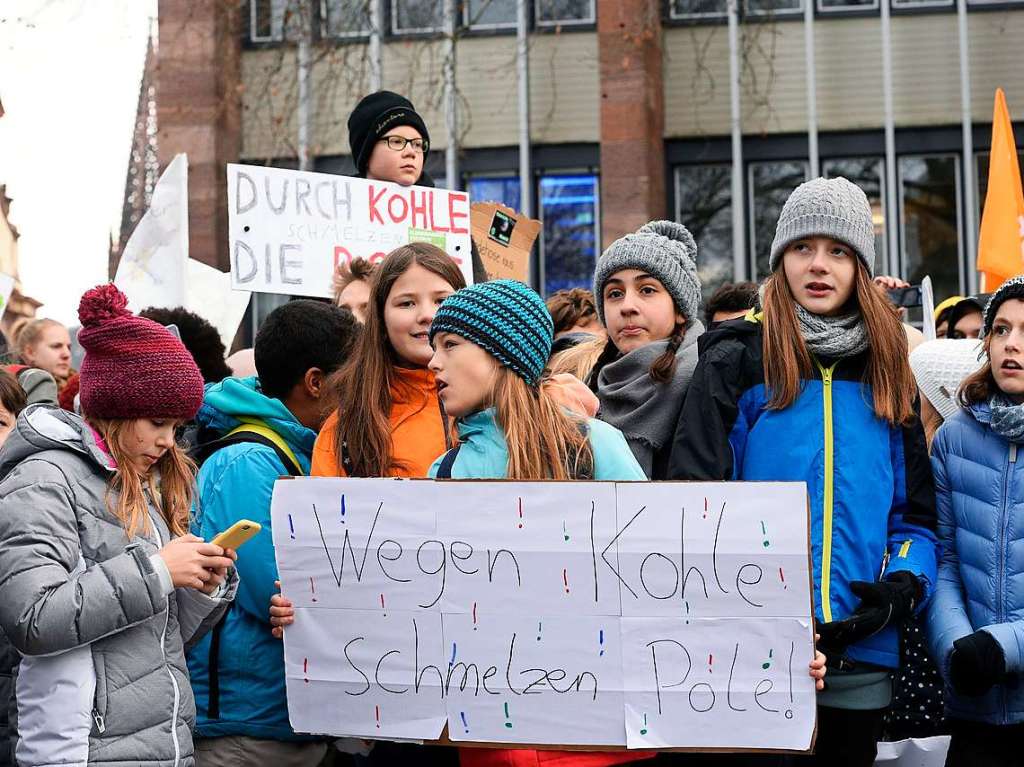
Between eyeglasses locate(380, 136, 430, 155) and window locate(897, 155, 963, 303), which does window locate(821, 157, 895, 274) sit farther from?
eyeglasses locate(380, 136, 430, 155)

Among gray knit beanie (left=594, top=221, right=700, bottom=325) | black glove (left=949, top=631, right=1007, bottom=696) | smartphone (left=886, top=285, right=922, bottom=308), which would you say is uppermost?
smartphone (left=886, top=285, right=922, bottom=308)

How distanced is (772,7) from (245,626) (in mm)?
13188

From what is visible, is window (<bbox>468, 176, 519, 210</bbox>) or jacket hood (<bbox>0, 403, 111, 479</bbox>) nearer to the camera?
jacket hood (<bbox>0, 403, 111, 479</bbox>)

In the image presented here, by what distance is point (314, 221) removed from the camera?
232 inches

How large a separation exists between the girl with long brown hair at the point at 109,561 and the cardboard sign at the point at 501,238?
3399 millimetres

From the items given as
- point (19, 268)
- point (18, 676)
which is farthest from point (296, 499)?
point (19, 268)

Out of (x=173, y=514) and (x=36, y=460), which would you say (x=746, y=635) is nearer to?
(x=173, y=514)

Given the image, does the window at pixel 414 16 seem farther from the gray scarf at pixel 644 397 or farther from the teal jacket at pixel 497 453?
the teal jacket at pixel 497 453

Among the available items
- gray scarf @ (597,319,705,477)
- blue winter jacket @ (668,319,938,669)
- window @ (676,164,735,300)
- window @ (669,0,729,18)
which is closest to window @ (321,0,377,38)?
window @ (669,0,729,18)

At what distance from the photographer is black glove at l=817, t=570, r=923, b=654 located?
3449 millimetres

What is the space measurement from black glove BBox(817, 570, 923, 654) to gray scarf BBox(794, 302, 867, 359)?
623mm

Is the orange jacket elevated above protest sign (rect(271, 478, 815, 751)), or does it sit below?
above

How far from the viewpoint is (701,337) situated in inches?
155

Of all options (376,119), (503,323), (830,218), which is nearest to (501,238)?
(376,119)
